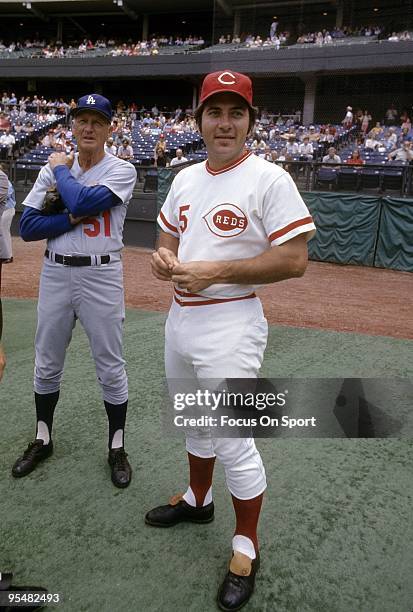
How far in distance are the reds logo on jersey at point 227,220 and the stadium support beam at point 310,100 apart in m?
17.9

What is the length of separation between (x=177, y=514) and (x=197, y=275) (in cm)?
116

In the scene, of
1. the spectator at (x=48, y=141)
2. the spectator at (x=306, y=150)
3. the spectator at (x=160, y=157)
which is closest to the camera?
the spectator at (x=306, y=150)

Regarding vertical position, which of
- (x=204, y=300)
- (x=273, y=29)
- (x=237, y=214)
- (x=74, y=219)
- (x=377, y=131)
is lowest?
(x=204, y=300)

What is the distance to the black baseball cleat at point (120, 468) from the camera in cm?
253

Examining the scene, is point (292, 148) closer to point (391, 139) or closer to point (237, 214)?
point (391, 139)

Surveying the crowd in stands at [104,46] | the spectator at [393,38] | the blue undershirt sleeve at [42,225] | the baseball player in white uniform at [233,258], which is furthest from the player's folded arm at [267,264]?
the crowd in stands at [104,46]

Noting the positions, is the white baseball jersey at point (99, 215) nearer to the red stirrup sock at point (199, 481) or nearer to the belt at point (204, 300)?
the belt at point (204, 300)

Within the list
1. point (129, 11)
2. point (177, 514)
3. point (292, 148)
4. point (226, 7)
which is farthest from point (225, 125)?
point (129, 11)

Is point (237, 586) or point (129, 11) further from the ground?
point (129, 11)

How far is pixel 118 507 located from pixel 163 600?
62 cm

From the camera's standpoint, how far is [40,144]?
2102 cm

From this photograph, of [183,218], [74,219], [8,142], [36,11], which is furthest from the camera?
[36,11]

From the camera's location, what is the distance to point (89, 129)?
251cm

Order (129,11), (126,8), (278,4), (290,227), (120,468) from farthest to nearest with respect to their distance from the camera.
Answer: (129,11) → (126,8) → (278,4) → (120,468) → (290,227)
